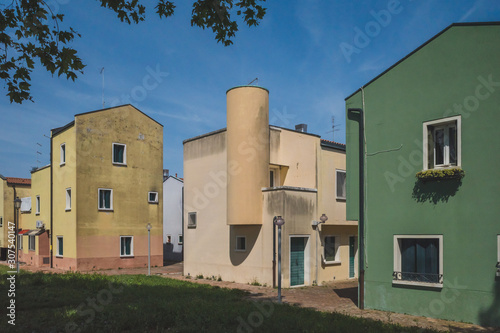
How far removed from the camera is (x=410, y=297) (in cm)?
1227

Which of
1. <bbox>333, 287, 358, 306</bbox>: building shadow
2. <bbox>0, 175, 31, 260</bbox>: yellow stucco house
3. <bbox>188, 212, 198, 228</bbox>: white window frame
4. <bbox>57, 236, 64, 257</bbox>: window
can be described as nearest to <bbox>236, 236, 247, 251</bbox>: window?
<bbox>188, 212, 198, 228</bbox>: white window frame

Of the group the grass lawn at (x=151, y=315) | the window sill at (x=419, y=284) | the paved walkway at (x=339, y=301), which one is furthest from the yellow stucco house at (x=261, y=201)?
the window sill at (x=419, y=284)

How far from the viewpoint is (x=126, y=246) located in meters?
29.2

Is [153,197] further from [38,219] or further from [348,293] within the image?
[348,293]

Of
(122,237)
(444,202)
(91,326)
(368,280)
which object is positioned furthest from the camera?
(122,237)

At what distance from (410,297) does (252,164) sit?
29.4 ft

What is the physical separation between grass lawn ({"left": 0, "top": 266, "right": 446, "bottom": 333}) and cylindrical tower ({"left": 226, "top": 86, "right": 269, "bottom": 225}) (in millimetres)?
5020

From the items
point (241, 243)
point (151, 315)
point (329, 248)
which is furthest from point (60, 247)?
point (151, 315)

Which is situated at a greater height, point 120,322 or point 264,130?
point 264,130

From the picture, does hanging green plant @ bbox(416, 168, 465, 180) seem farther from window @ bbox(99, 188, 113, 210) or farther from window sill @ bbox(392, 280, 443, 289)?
window @ bbox(99, 188, 113, 210)

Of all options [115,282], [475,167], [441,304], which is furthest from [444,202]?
[115,282]

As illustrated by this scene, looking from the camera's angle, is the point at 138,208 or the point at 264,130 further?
the point at 138,208

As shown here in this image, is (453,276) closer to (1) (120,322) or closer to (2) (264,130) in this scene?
(1) (120,322)

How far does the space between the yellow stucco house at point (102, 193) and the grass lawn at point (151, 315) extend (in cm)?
1309
